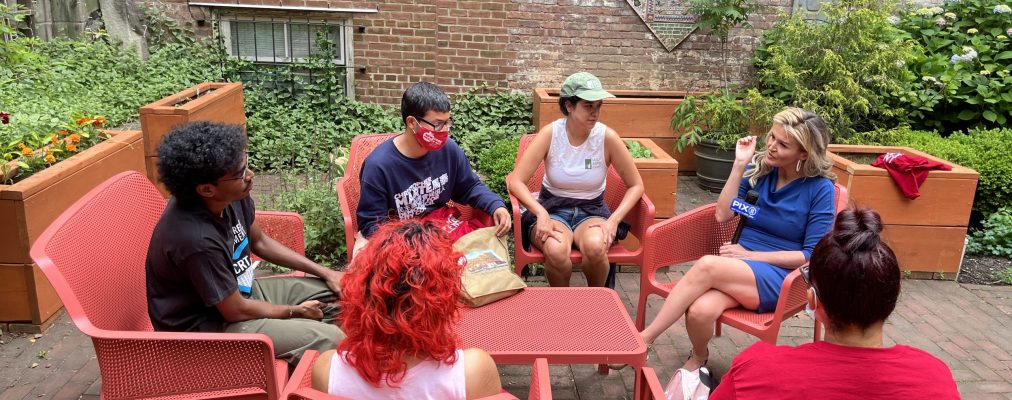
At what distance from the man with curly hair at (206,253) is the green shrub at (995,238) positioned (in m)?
4.85

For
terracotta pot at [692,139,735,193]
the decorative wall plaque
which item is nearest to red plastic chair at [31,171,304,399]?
terracotta pot at [692,139,735,193]

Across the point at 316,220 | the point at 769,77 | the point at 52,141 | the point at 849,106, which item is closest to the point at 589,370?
the point at 316,220

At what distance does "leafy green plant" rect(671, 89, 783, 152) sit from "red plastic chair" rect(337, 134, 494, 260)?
3396 mm

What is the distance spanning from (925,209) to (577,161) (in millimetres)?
2454

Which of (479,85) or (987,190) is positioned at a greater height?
(479,85)

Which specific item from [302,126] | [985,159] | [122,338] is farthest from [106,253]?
[985,159]

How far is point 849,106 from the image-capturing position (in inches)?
246

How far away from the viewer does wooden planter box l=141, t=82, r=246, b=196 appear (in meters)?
5.34

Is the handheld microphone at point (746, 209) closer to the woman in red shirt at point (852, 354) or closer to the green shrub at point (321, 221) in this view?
the woman in red shirt at point (852, 354)

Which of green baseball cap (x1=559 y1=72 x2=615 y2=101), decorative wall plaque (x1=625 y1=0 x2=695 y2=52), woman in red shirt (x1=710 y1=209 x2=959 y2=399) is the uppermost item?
decorative wall plaque (x1=625 y1=0 x2=695 y2=52)

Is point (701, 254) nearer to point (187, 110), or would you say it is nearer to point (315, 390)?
point (315, 390)

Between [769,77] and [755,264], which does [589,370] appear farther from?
[769,77]

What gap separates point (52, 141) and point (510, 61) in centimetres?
458

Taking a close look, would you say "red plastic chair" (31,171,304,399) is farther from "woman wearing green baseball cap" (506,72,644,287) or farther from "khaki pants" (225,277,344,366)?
"woman wearing green baseball cap" (506,72,644,287)
